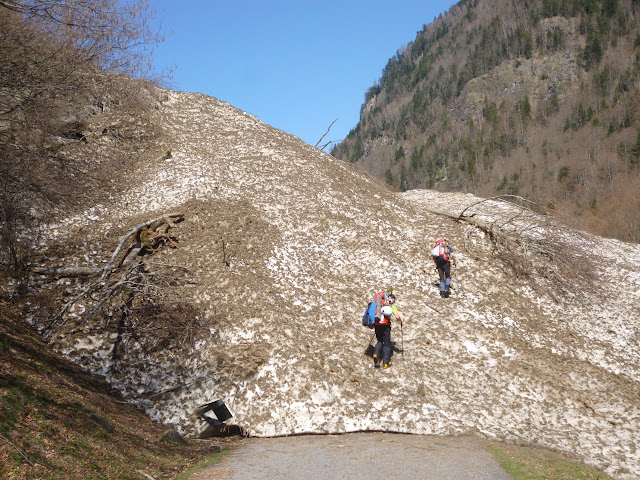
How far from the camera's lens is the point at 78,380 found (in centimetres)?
1022

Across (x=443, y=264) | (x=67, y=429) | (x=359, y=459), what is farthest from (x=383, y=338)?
(x=67, y=429)

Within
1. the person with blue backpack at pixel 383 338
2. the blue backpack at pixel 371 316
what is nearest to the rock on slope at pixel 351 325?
the person with blue backpack at pixel 383 338

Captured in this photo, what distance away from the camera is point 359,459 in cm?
870

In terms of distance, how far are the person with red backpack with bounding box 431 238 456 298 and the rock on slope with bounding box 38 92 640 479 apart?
348mm

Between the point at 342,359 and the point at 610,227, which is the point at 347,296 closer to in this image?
the point at 342,359

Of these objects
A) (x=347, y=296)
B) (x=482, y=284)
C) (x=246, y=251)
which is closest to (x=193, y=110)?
(x=246, y=251)

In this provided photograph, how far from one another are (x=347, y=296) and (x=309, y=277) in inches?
51.9

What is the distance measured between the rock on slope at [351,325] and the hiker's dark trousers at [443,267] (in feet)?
1.69

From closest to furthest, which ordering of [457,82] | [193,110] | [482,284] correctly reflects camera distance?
1. [482,284]
2. [193,110]
3. [457,82]

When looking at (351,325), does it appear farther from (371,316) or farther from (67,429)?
(67,429)

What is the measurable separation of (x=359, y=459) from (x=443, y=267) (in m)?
7.56

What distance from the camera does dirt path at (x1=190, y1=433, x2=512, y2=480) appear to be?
805cm

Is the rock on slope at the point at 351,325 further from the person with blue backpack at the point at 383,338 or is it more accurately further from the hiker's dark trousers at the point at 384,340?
the hiker's dark trousers at the point at 384,340

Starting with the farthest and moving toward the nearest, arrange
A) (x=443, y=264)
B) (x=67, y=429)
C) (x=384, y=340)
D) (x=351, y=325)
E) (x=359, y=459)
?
(x=443, y=264) → (x=351, y=325) → (x=384, y=340) → (x=359, y=459) → (x=67, y=429)
